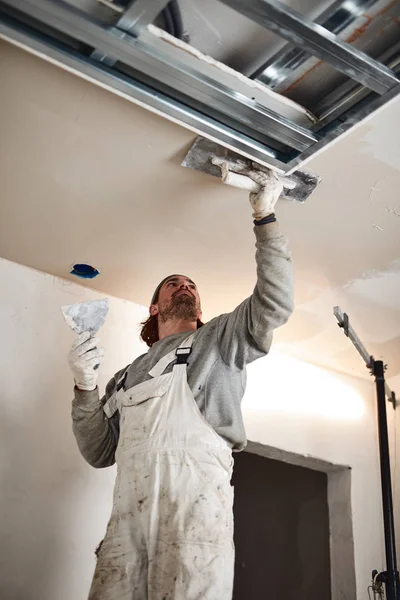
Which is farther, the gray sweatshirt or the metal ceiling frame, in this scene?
the gray sweatshirt

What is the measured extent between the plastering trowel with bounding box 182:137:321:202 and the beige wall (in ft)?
3.48

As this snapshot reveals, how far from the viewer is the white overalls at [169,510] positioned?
1796 millimetres

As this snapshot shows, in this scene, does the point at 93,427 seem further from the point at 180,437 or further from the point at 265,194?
the point at 265,194

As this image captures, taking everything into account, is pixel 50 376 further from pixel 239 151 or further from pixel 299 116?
pixel 299 116

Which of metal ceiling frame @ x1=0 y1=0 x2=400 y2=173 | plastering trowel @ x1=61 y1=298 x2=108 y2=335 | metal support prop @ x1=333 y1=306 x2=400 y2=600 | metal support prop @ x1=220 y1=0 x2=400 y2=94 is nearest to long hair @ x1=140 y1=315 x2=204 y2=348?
plastering trowel @ x1=61 y1=298 x2=108 y2=335

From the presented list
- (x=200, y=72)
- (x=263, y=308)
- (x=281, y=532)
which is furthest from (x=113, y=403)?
(x=281, y=532)

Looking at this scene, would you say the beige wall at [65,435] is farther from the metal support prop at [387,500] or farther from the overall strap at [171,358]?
the overall strap at [171,358]

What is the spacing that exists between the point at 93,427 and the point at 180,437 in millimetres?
472

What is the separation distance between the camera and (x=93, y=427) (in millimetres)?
2322

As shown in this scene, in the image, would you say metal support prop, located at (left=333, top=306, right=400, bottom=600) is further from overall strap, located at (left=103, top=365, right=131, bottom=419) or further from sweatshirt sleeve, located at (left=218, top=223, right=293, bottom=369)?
overall strap, located at (left=103, top=365, right=131, bottom=419)

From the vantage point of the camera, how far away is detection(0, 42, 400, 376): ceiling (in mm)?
2170

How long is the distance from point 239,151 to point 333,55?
0.47 m

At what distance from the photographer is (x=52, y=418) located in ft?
9.22

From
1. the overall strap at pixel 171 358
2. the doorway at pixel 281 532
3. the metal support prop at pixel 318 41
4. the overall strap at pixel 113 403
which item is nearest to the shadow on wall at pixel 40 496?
the overall strap at pixel 113 403
